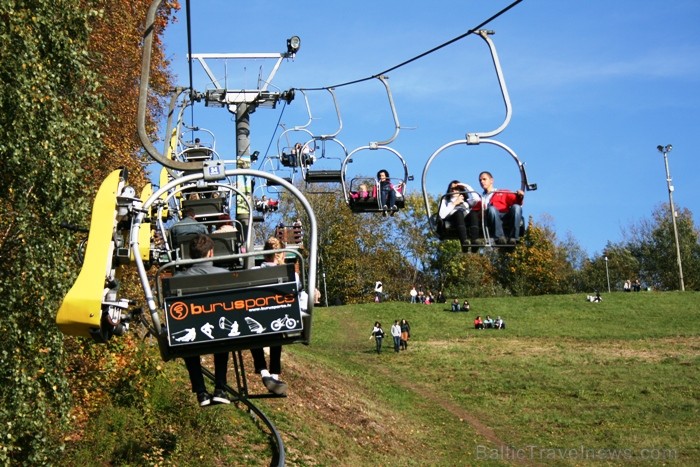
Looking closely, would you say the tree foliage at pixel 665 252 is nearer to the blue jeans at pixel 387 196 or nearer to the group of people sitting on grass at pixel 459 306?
the group of people sitting on grass at pixel 459 306

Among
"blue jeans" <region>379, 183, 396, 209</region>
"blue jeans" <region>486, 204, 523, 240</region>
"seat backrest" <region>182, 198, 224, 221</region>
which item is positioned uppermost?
"seat backrest" <region>182, 198, 224, 221</region>

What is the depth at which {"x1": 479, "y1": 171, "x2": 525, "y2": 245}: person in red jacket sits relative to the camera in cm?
1452

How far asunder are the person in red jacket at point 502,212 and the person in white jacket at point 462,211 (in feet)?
0.66

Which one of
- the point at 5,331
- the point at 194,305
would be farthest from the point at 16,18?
the point at 194,305

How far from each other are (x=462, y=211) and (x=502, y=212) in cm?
60

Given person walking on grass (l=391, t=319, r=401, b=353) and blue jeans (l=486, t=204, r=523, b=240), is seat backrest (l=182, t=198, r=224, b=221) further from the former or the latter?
person walking on grass (l=391, t=319, r=401, b=353)

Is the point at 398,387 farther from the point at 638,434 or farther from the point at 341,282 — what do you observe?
the point at 341,282

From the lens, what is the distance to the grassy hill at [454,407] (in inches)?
950

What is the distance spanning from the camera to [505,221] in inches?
579

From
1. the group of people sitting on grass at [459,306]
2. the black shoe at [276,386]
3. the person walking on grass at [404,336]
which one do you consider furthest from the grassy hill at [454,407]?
the black shoe at [276,386]

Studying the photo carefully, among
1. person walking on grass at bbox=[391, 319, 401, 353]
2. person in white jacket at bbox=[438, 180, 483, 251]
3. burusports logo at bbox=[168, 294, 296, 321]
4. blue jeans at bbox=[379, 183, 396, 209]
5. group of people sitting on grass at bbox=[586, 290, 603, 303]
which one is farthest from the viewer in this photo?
group of people sitting on grass at bbox=[586, 290, 603, 303]

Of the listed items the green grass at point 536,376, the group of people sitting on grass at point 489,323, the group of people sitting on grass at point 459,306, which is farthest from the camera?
the group of people sitting on grass at point 459,306

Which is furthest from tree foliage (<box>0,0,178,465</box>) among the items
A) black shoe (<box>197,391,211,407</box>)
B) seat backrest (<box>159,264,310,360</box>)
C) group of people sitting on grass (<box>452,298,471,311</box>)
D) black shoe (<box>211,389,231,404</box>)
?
group of people sitting on grass (<box>452,298,471,311</box>)

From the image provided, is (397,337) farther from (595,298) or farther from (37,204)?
(37,204)
